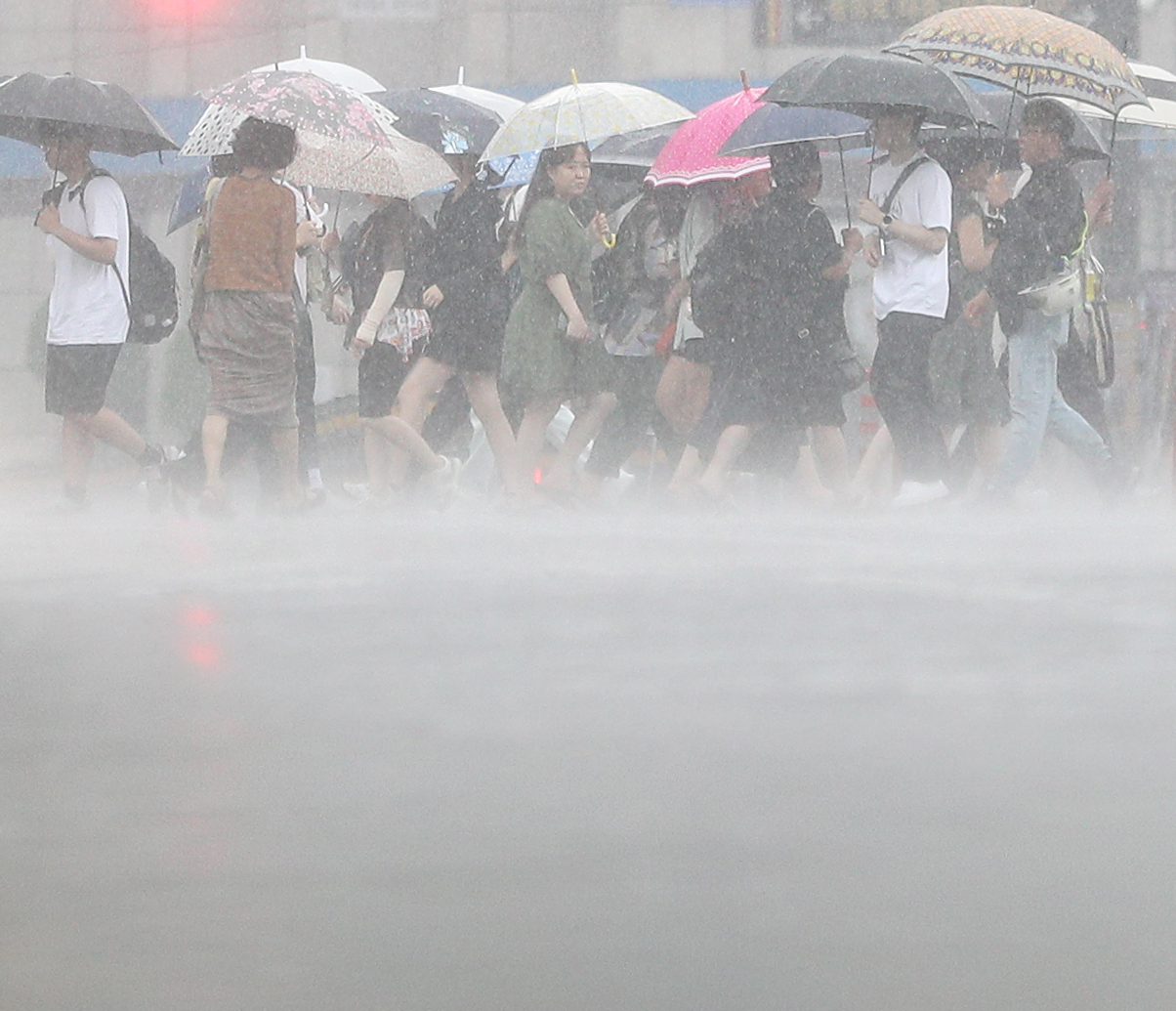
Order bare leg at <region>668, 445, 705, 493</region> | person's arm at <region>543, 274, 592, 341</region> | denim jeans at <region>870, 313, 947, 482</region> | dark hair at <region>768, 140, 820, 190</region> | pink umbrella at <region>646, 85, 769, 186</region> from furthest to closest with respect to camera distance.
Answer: bare leg at <region>668, 445, 705, 493</region> → person's arm at <region>543, 274, 592, 341</region> → dark hair at <region>768, 140, 820, 190</region> → pink umbrella at <region>646, 85, 769, 186</region> → denim jeans at <region>870, 313, 947, 482</region>

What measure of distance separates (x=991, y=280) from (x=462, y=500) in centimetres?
279

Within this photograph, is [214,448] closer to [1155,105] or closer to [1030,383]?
[1030,383]

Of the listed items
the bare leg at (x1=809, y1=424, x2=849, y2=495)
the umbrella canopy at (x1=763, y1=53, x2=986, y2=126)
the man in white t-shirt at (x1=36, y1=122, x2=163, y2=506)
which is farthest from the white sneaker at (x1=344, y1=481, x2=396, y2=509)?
the umbrella canopy at (x1=763, y1=53, x2=986, y2=126)

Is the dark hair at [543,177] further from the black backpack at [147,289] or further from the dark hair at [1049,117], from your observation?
the dark hair at [1049,117]

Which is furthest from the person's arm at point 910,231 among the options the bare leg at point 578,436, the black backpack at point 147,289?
the black backpack at point 147,289

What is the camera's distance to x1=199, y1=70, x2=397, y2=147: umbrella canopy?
33.4ft

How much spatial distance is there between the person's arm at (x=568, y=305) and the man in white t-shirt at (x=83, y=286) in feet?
5.59

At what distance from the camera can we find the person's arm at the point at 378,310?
10.9 meters

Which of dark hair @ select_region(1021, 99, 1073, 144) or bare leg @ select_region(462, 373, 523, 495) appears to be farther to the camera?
bare leg @ select_region(462, 373, 523, 495)

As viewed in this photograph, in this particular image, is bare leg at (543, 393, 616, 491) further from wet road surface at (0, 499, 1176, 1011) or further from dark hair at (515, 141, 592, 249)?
wet road surface at (0, 499, 1176, 1011)

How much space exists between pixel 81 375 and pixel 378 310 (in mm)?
1237

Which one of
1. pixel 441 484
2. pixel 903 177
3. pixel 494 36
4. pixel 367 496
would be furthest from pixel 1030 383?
pixel 494 36

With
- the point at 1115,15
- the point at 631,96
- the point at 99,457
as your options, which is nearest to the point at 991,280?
the point at 631,96

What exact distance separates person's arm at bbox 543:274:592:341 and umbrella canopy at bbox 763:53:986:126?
1.19 m
